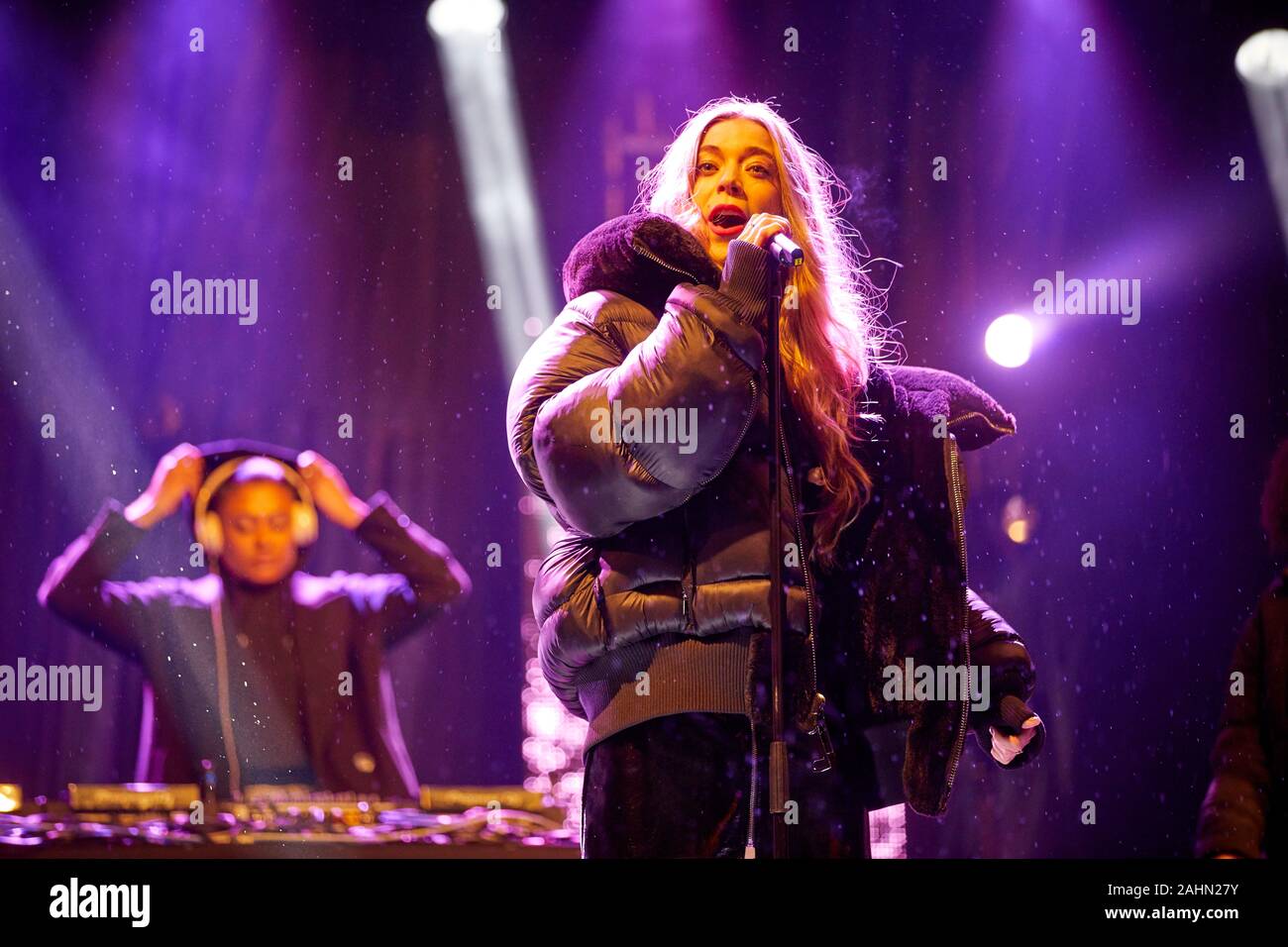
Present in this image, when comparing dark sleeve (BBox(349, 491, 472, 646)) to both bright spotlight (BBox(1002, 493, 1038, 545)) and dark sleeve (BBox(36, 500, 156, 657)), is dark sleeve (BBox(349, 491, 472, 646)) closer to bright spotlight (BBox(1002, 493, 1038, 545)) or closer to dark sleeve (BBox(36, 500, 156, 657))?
dark sleeve (BBox(36, 500, 156, 657))

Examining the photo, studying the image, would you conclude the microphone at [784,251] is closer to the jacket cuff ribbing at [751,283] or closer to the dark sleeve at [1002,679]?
the jacket cuff ribbing at [751,283]

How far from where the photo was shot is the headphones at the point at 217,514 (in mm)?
2859

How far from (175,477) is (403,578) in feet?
1.94

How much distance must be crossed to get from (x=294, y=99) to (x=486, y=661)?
1404 mm

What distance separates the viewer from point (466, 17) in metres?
2.80

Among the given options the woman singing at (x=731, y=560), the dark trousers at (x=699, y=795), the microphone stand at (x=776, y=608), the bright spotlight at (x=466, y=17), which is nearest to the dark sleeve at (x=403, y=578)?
the bright spotlight at (x=466, y=17)

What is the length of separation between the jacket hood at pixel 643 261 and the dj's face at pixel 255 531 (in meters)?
1.40

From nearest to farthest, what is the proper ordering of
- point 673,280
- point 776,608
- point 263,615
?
point 776,608 → point 673,280 → point 263,615

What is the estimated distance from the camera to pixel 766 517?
5.19 feet

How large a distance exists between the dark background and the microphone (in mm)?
1245

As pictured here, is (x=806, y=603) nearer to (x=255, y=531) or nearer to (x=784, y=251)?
(x=784, y=251)

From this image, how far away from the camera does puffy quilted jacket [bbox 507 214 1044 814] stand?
1503 millimetres

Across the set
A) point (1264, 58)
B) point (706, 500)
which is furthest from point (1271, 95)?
point (706, 500)

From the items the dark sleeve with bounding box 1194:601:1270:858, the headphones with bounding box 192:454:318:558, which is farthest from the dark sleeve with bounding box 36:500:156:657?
the dark sleeve with bounding box 1194:601:1270:858
